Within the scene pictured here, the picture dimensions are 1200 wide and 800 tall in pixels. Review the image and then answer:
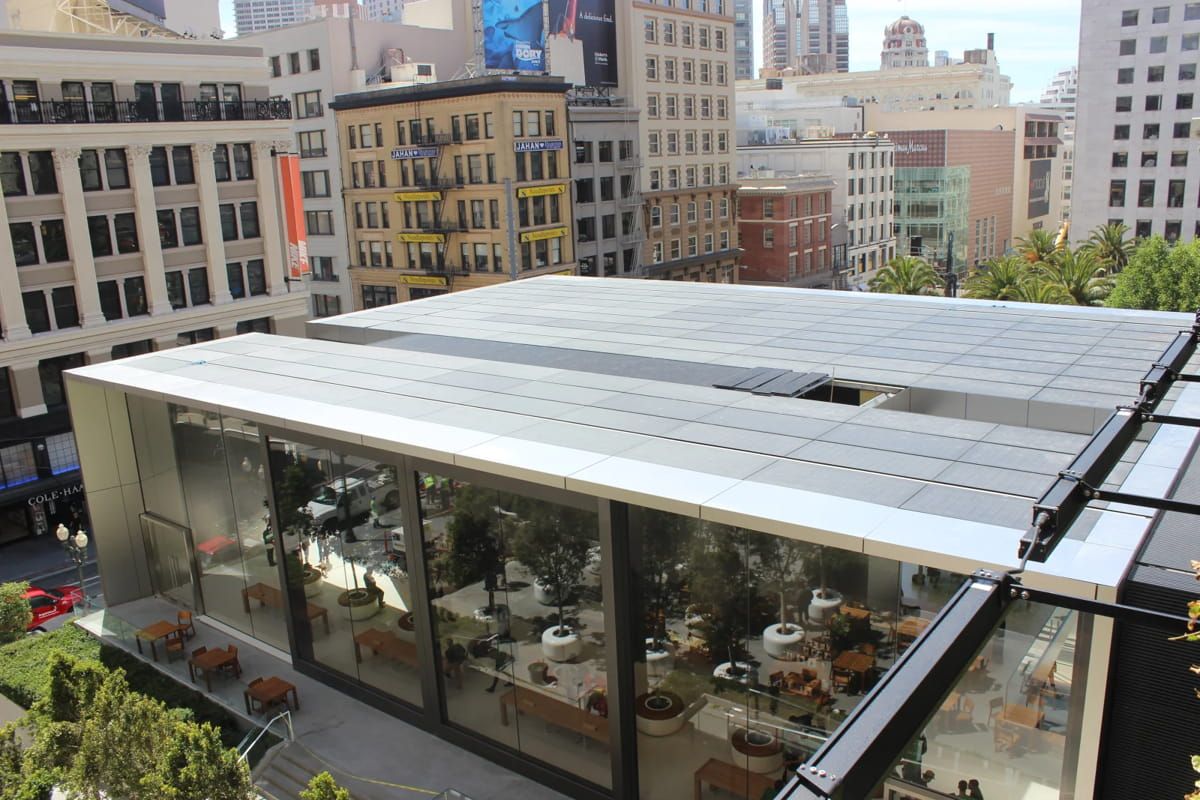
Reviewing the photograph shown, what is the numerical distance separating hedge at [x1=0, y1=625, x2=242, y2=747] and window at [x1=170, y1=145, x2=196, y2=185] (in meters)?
29.2

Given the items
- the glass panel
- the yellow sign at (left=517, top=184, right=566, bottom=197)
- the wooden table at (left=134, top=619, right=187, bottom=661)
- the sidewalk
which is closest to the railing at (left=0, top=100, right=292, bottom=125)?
the yellow sign at (left=517, top=184, right=566, bottom=197)

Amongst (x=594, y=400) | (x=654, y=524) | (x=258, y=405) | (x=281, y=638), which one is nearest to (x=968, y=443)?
(x=654, y=524)

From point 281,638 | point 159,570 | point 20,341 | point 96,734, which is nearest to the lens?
point 96,734

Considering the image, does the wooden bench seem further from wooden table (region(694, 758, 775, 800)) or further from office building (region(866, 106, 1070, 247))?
office building (region(866, 106, 1070, 247))

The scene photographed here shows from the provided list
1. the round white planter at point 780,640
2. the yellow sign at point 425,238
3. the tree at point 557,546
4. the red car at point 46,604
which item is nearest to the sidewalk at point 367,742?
the tree at point 557,546

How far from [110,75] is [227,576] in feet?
106

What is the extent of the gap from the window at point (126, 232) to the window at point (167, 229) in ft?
4.06

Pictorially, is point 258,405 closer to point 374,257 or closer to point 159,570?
point 159,570

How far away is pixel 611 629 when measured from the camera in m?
17.9

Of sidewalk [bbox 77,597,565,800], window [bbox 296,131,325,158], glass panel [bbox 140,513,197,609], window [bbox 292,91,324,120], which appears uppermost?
window [bbox 292,91,324,120]

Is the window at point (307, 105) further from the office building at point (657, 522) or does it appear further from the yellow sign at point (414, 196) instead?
the office building at point (657, 522)

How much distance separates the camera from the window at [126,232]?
49.5m

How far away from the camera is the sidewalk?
2000 cm

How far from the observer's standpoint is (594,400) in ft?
68.6
